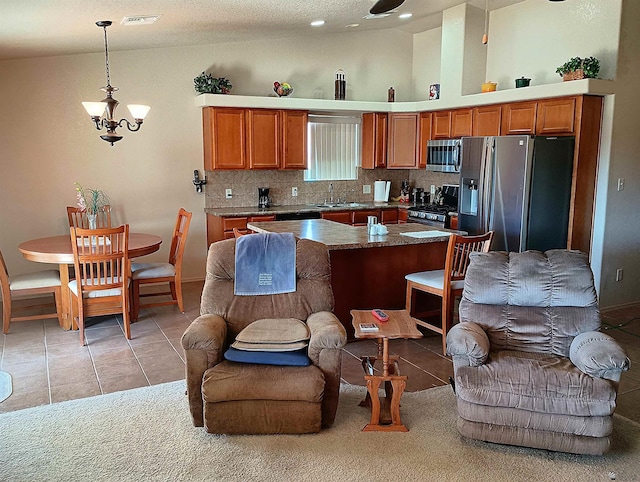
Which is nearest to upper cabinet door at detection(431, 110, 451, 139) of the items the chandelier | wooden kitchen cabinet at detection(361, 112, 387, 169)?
wooden kitchen cabinet at detection(361, 112, 387, 169)

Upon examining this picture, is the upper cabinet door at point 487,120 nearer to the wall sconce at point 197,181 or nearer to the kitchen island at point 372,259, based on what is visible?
the kitchen island at point 372,259

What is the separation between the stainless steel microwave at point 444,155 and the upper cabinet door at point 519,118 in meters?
0.53

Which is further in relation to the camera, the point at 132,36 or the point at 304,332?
the point at 132,36

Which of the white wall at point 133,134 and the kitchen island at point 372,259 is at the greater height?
the white wall at point 133,134

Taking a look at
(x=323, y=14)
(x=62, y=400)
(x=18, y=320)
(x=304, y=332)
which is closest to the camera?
(x=304, y=332)

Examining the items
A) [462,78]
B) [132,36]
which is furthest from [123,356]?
[462,78]

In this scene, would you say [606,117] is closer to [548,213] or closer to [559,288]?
[548,213]

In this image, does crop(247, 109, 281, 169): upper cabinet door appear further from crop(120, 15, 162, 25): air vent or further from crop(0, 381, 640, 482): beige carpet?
crop(0, 381, 640, 482): beige carpet

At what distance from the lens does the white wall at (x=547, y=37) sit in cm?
514

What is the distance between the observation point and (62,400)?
3.44 m

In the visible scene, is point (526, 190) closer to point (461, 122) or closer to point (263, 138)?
point (461, 122)

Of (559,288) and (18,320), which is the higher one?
(559,288)

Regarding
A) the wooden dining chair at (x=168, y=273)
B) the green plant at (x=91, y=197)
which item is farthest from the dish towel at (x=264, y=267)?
the green plant at (x=91, y=197)

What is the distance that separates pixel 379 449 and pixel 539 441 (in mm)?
833
